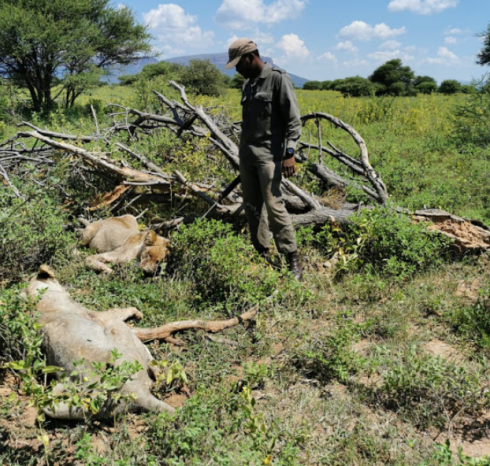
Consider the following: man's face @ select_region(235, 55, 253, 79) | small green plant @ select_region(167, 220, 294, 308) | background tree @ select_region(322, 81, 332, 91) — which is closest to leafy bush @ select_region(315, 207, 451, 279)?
small green plant @ select_region(167, 220, 294, 308)

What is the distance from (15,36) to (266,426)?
1664 centimetres

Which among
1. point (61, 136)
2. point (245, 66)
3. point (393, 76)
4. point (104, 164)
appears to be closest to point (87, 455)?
point (245, 66)

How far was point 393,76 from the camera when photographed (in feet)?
107

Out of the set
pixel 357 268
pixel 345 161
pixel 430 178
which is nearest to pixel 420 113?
pixel 430 178

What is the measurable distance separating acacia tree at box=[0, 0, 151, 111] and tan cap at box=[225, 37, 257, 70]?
538 inches

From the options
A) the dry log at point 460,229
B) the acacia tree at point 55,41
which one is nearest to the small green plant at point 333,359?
the dry log at point 460,229

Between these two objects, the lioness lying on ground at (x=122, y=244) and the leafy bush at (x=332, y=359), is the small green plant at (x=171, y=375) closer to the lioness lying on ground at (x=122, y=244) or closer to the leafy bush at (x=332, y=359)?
the leafy bush at (x=332, y=359)

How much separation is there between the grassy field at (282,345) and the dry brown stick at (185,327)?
78 mm

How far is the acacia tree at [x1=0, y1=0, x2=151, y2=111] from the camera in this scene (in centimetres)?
1480

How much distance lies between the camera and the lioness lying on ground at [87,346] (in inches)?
103

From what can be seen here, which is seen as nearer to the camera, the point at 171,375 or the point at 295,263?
the point at 171,375

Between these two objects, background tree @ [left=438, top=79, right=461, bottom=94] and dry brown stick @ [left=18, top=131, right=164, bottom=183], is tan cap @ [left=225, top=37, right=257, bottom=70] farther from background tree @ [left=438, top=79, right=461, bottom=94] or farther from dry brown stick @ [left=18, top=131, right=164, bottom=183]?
background tree @ [left=438, top=79, right=461, bottom=94]

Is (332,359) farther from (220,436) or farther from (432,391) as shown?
(220,436)

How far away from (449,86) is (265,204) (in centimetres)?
3319
